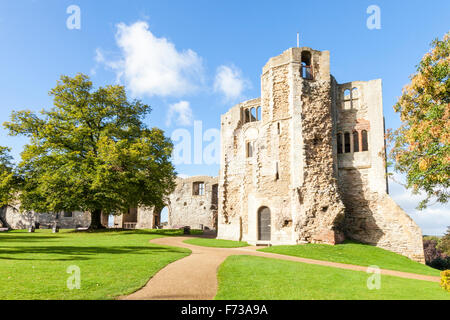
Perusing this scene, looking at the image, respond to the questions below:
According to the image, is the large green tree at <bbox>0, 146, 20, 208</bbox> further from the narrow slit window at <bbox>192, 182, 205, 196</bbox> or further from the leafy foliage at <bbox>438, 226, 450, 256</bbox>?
the leafy foliage at <bbox>438, 226, 450, 256</bbox>

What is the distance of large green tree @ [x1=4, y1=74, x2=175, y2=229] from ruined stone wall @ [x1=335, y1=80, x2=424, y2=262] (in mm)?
14508

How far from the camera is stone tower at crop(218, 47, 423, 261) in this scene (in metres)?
20.1

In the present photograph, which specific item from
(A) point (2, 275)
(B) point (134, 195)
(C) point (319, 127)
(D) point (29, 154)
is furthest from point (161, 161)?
(A) point (2, 275)

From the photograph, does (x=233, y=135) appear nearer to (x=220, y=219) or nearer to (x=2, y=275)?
(x=220, y=219)

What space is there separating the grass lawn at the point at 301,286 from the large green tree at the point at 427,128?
17.9ft

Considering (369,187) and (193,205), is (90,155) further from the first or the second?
(369,187)

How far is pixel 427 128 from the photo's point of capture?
12.7 meters

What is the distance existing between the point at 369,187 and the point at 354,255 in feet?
22.0

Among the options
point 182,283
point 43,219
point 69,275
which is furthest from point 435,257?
point 43,219

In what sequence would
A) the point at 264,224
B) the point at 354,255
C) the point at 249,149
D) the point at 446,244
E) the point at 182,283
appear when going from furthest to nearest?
the point at 446,244 → the point at 249,149 → the point at 264,224 → the point at 354,255 → the point at 182,283

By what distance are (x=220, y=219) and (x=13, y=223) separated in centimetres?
3062

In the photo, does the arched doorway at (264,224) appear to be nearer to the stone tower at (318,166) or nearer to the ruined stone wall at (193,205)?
the stone tower at (318,166)

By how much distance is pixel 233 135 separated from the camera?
28594 mm

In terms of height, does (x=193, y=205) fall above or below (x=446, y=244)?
above
